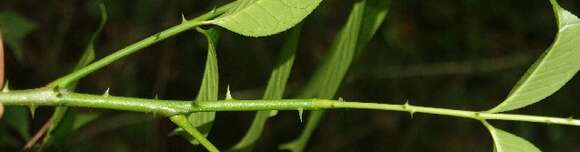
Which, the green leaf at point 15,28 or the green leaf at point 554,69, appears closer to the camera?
the green leaf at point 554,69

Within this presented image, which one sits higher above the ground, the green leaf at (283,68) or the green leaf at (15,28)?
the green leaf at (15,28)

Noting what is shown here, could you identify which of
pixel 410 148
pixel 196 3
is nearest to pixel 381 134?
pixel 410 148

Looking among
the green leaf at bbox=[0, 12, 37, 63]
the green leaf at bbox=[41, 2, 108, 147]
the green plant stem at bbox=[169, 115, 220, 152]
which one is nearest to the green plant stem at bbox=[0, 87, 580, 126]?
the green plant stem at bbox=[169, 115, 220, 152]

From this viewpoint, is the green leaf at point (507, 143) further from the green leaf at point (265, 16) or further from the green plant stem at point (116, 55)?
the green plant stem at point (116, 55)

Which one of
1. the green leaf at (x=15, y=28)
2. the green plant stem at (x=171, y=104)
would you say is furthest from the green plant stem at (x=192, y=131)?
the green leaf at (x=15, y=28)

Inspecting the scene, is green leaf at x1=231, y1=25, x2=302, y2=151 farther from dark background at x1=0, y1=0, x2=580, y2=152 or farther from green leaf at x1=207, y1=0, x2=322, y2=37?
dark background at x1=0, y1=0, x2=580, y2=152

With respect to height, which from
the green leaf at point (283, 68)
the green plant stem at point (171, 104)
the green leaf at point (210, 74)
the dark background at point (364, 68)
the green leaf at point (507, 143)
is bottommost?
the green leaf at point (507, 143)

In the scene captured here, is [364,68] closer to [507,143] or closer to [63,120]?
[63,120]
